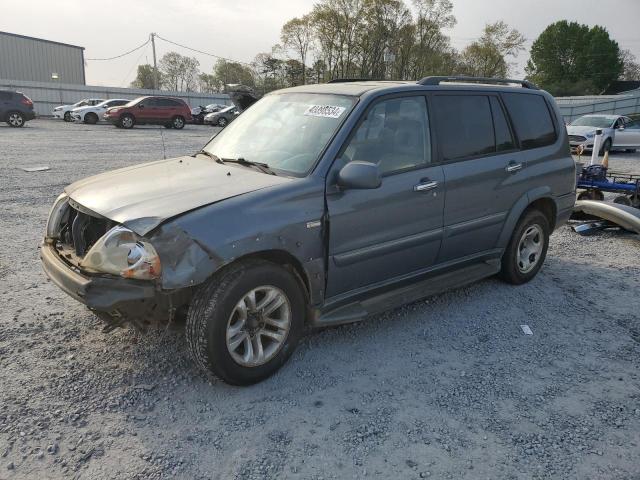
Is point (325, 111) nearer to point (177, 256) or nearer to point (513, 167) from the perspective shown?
point (177, 256)

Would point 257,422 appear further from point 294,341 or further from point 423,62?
point 423,62

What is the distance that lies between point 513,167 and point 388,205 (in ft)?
5.35

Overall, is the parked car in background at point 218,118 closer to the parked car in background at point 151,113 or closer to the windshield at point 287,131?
the parked car in background at point 151,113

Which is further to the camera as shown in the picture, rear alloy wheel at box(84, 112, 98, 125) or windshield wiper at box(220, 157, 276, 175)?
rear alloy wheel at box(84, 112, 98, 125)

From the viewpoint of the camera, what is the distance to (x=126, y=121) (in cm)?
2744

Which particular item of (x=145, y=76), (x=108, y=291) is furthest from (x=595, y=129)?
(x=145, y=76)

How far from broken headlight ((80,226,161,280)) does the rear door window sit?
2.43 meters

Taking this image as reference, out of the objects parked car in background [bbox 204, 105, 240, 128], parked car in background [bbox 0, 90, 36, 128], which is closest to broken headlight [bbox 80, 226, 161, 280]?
parked car in background [bbox 0, 90, 36, 128]

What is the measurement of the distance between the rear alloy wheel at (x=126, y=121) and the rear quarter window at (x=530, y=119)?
2561 centimetres

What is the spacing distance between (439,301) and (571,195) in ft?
6.54

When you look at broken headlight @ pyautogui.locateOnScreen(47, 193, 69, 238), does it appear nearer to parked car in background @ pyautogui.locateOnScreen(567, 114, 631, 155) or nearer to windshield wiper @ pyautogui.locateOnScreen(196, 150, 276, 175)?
windshield wiper @ pyautogui.locateOnScreen(196, 150, 276, 175)

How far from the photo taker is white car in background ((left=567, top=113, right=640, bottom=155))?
1801cm

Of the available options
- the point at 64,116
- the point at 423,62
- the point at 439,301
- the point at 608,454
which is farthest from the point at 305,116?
the point at 423,62

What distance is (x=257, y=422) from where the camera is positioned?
3.04 m
